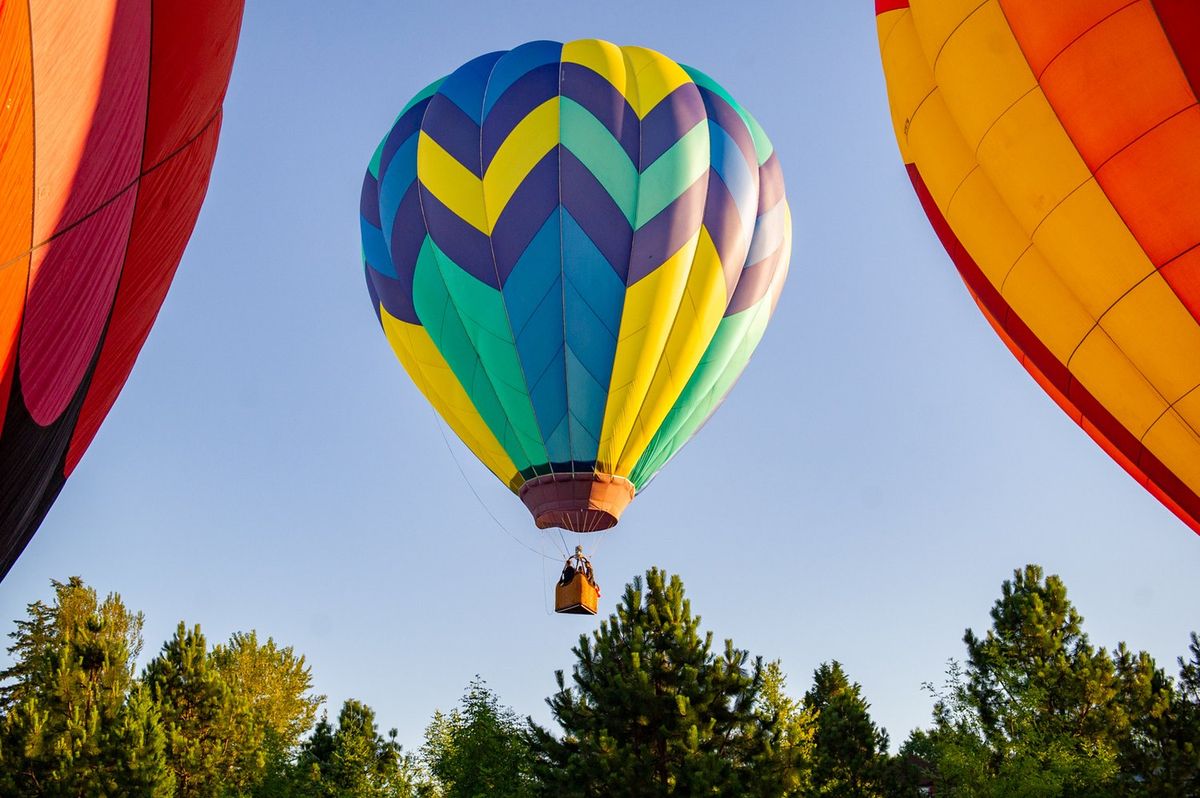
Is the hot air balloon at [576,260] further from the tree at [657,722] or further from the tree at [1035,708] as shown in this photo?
the tree at [1035,708]

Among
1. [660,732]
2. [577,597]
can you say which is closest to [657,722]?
[660,732]

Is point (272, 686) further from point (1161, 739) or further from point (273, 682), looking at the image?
point (1161, 739)

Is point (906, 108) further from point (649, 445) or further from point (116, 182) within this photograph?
point (649, 445)

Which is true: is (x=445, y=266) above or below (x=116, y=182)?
above

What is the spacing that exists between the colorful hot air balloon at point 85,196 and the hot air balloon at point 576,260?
10.6 m

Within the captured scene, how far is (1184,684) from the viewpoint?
2481 centimetres

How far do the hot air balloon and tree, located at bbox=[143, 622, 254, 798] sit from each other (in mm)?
13141

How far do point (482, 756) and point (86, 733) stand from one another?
24.5 ft

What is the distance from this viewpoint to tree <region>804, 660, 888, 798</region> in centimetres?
2506

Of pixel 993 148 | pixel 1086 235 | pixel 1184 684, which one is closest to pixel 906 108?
pixel 993 148

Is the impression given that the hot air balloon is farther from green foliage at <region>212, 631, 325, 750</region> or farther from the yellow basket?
green foliage at <region>212, 631, 325, 750</region>

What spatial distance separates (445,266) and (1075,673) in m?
15.1

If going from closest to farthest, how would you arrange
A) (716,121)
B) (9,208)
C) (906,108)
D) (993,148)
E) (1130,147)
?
(9,208) < (1130,147) < (993,148) < (906,108) < (716,121)

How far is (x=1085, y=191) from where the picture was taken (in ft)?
25.5
